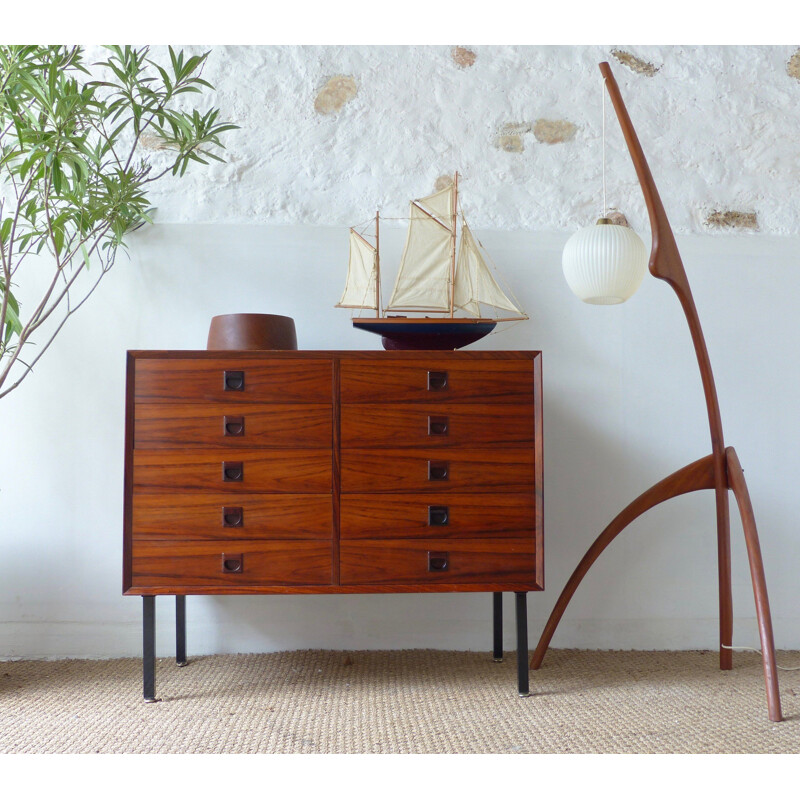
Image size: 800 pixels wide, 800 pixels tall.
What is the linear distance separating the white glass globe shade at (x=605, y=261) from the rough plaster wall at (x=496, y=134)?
528 mm

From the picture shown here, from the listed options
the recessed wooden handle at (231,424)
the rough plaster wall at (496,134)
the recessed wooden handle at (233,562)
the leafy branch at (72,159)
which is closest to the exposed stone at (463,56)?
the rough plaster wall at (496,134)

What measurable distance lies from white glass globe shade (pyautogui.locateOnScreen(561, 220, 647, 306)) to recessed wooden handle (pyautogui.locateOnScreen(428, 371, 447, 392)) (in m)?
0.48

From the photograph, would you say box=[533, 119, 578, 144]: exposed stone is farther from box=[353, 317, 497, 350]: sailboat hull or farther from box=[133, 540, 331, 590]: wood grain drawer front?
box=[133, 540, 331, 590]: wood grain drawer front

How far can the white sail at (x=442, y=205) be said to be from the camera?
2230 mm

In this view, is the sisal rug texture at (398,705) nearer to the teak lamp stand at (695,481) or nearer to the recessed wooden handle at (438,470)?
the teak lamp stand at (695,481)

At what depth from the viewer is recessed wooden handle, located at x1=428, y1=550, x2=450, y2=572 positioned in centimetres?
191

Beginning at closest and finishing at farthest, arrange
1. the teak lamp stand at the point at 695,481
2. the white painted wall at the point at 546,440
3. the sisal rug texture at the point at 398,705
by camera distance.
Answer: the sisal rug texture at the point at 398,705 → the teak lamp stand at the point at 695,481 → the white painted wall at the point at 546,440

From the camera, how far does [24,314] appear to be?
94.9 inches

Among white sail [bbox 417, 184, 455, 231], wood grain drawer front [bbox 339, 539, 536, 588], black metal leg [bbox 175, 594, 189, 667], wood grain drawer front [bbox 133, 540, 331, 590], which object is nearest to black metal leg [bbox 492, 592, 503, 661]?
wood grain drawer front [bbox 339, 539, 536, 588]

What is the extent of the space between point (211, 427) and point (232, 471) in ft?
0.44

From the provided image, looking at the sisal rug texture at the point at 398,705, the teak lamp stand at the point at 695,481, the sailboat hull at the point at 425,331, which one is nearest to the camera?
the sisal rug texture at the point at 398,705

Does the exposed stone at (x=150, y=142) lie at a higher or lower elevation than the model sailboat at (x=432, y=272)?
higher

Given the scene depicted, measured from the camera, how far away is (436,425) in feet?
6.36

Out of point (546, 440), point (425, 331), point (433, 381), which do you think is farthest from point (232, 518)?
point (546, 440)
